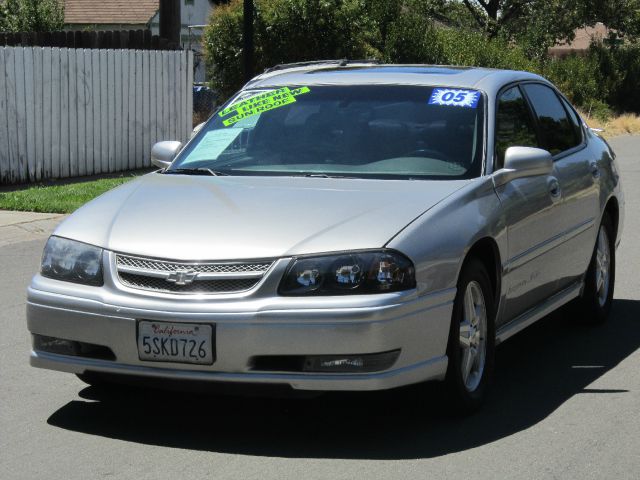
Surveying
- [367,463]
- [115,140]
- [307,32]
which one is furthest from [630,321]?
[307,32]

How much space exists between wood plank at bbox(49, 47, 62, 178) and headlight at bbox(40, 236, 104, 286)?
10.9 metres

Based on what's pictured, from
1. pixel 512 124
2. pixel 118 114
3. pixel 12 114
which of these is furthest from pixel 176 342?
pixel 118 114

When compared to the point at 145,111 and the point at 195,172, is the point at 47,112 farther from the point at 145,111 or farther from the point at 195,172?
the point at 195,172

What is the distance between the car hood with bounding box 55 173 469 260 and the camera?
5207 mm

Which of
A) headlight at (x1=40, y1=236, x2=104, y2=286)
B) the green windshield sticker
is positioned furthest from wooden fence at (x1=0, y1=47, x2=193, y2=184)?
headlight at (x1=40, y1=236, x2=104, y2=286)

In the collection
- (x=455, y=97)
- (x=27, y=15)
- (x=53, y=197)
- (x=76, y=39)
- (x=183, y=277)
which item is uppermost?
(x=455, y=97)

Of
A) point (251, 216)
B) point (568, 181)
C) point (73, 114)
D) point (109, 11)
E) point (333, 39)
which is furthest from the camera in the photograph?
point (109, 11)

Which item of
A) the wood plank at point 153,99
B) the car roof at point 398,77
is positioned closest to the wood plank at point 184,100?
the wood plank at point 153,99

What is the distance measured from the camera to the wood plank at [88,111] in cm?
1689

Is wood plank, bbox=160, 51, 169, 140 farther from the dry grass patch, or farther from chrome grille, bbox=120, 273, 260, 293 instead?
the dry grass patch

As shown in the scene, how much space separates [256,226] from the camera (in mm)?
5340

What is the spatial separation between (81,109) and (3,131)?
5.33 feet

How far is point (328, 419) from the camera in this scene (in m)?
5.77

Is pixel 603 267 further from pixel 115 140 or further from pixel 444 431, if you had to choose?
pixel 115 140
